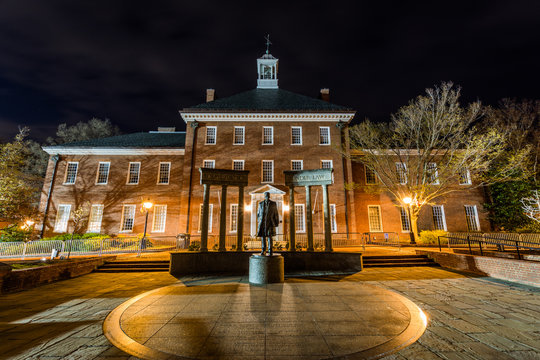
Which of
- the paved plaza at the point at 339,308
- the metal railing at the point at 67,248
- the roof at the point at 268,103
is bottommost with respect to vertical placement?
the paved plaza at the point at 339,308

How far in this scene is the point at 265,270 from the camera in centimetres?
732

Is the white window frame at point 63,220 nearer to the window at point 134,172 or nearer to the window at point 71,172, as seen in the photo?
the window at point 71,172

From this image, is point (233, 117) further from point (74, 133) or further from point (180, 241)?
point (74, 133)

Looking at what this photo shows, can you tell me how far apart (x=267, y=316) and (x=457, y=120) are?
19518 millimetres

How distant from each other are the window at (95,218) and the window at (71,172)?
382 cm

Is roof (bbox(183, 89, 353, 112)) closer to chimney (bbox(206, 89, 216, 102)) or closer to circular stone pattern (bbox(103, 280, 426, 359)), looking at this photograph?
chimney (bbox(206, 89, 216, 102))

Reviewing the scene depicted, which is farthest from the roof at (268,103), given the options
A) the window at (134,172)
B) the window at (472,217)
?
the window at (472,217)

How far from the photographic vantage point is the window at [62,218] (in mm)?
19828

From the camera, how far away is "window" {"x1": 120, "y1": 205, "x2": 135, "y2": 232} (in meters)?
20.0

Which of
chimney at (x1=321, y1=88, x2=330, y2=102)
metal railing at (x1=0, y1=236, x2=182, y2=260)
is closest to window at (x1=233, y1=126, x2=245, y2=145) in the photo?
chimney at (x1=321, y1=88, x2=330, y2=102)

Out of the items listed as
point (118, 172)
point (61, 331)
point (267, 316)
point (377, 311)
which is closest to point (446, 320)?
point (377, 311)

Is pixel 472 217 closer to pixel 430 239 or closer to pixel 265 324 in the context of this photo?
pixel 430 239

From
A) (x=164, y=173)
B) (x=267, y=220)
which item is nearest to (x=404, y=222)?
(x=267, y=220)

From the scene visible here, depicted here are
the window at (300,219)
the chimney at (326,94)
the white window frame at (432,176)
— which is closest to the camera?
the white window frame at (432,176)
